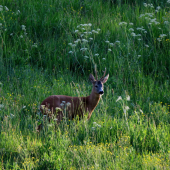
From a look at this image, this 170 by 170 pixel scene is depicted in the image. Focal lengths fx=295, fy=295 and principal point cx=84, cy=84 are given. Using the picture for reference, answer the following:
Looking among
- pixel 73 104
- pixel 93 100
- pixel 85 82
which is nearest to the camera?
pixel 73 104

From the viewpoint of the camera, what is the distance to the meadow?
4402 millimetres

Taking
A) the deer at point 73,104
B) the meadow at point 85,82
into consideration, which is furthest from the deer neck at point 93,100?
the meadow at point 85,82

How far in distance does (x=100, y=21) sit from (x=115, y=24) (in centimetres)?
55

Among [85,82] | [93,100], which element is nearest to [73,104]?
[93,100]

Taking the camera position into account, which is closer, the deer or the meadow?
the meadow

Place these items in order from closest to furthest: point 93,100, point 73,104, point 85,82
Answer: point 73,104, point 93,100, point 85,82

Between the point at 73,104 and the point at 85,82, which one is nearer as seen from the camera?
the point at 73,104

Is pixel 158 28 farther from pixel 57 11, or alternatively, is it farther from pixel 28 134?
pixel 28 134

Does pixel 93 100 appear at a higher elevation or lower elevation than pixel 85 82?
lower

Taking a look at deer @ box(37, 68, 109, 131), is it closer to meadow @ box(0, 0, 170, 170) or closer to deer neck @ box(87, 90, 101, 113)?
deer neck @ box(87, 90, 101, 113)

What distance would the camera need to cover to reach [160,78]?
8094 mm

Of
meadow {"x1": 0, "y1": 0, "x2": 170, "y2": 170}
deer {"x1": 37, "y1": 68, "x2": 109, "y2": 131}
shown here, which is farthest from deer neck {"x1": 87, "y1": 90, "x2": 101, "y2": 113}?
meadow {"x1": 0, "y1": 0, "x2": 170, "y2": 170}

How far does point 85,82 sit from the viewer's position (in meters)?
7.89

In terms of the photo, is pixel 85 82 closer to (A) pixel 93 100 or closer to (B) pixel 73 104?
(A) pixel 93 100
